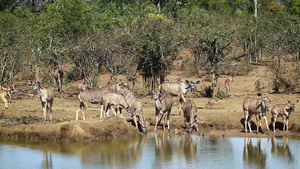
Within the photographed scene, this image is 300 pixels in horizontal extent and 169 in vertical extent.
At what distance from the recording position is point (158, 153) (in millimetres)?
13359

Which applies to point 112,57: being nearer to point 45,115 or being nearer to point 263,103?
point 45,115

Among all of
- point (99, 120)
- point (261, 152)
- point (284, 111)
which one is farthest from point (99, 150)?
point (284, 111)

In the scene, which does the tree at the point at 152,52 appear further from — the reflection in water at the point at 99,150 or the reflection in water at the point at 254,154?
the reflection in water at the point at 254,154

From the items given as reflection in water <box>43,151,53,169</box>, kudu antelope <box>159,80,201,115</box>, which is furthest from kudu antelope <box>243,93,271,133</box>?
reflection in water <box>43,151,53,169</box>

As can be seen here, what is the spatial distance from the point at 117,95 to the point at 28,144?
3358mm

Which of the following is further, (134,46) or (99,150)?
(134,46)

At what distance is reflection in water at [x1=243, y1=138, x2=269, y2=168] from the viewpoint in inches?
484

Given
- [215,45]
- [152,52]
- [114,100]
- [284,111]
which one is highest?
[215,45]

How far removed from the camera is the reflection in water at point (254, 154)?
12.3 meters

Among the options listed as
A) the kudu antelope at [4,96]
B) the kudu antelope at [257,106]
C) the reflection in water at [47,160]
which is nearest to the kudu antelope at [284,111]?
the kudu antelope at [257,106]

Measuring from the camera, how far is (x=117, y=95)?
52.3 ft

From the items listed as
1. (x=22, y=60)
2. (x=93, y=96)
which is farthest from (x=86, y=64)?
(x=93, y=96)

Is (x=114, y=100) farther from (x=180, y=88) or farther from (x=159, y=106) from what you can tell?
(x=180, y=88)

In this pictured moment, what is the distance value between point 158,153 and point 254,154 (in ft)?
8.73
